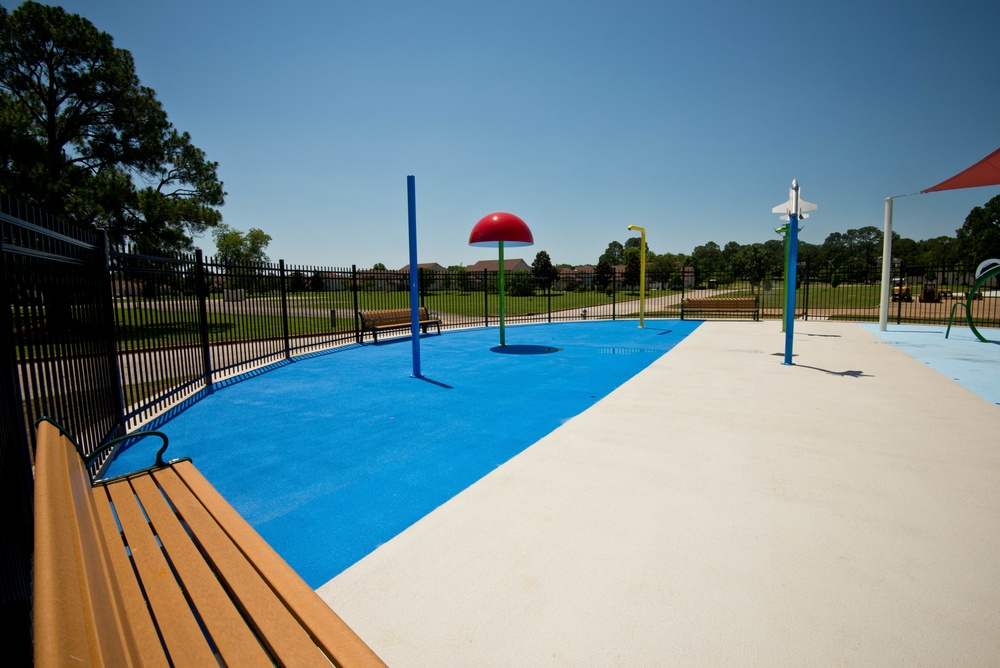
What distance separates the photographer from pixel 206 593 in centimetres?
191

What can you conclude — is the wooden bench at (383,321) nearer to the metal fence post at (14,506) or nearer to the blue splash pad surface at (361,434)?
the blue splash pad surface at (361,434)

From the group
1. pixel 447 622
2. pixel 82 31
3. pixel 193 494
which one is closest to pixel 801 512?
pixel 447 622

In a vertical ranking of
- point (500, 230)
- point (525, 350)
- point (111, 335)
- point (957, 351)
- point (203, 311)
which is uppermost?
point (500, 230)

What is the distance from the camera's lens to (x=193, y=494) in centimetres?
293

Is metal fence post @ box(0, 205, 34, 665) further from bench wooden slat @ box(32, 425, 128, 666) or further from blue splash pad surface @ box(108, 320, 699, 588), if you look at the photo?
bench wooden slat @ box(32, 425, 128, 666)

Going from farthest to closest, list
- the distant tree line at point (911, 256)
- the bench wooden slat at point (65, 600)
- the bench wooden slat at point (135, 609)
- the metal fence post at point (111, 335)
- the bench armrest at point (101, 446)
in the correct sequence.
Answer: the distant tree line at point (911, 256), the metal fence post at point (111, 335), the bench armrest at point (101, 446), the bench wooden slat at point (135, 609), the bench wooden slat at point (65, 600)

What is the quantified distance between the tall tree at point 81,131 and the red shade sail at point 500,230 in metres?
15.3

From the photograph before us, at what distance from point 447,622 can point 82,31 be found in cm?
2488

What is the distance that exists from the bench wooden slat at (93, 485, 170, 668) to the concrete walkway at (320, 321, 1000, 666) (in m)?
1.01

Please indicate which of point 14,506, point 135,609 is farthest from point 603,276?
point 135,609

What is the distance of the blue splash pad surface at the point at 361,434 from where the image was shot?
3670mm

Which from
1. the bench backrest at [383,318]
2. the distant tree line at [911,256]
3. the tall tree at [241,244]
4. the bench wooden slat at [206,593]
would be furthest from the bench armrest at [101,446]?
the tall tree at [241,244]

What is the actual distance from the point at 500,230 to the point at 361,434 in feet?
25.6

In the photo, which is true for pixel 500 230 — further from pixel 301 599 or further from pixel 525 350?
pixel 301 599
